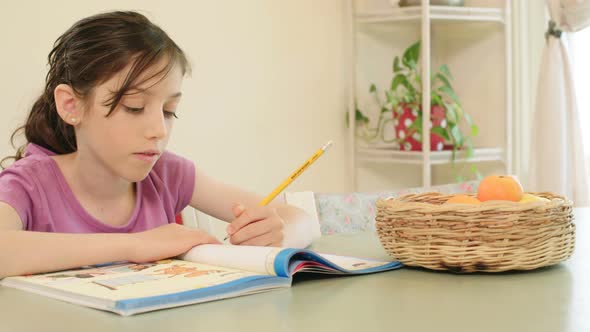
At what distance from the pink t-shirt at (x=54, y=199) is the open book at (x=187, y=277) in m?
0.31

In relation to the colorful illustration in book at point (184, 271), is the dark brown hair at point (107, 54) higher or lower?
higher

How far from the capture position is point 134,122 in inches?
49.8

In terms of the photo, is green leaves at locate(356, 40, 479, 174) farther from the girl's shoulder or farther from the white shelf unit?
the girl's shoulder

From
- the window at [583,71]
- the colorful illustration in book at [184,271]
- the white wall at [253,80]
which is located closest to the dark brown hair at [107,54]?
the colorful illustration in book at [184,271]

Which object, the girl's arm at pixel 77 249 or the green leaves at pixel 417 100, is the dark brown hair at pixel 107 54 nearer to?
the girl's arm at pixel 77 249

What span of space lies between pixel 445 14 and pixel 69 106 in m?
2.06

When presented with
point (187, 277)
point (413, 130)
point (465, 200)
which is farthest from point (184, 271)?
point (413, 130)

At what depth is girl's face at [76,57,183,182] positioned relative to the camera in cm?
127

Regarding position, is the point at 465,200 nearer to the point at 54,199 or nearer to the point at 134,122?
the point at 134,122

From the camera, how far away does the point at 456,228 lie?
979mm

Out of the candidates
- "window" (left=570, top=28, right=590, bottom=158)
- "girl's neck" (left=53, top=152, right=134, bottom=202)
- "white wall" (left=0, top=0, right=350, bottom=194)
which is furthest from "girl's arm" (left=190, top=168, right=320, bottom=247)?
"window" (left=570, top=28, right=590, bottom=158)

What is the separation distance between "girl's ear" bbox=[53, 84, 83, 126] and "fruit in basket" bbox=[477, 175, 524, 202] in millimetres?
706

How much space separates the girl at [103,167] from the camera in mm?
1094

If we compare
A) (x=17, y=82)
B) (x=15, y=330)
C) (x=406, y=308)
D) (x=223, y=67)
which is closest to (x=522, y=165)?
(x=223, y=67)
